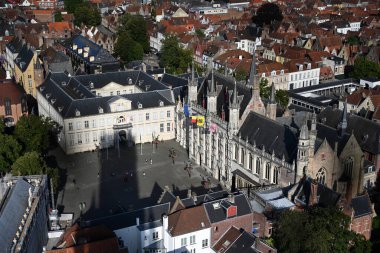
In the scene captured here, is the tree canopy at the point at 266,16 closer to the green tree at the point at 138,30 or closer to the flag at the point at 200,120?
the green tree at the point at 138,30

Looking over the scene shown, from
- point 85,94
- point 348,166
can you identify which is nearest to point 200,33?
point 85,94

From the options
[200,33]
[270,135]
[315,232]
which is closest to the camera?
[315,232]

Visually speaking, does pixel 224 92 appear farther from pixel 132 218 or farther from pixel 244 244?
pixel 244 244

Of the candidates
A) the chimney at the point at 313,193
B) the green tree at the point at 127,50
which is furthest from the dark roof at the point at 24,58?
the chimney at the point at 313,193

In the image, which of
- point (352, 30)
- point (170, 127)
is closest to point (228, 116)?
point (170, 127)

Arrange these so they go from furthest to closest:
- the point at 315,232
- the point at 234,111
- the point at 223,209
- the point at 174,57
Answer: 1. the point at 174,57
2. the point at 234,111
3. the point at 223,209
4. the point at 315,232

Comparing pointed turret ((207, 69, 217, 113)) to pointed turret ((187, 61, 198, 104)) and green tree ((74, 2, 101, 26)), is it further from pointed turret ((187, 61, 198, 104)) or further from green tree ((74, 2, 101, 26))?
green tree ((74, 2, 101, 26))
